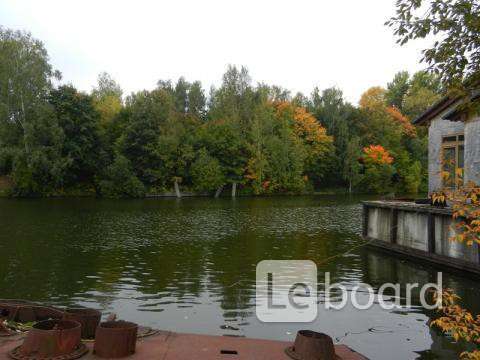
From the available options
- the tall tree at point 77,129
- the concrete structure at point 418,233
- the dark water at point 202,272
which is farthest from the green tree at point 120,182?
the concrete structure at point 418,233

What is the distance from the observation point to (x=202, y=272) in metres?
17.9

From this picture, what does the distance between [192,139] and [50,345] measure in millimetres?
66308

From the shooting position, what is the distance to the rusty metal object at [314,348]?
6.72 metres

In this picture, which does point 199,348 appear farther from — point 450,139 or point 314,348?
point 450,139

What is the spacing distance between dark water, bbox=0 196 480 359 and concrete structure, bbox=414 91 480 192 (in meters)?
4.81

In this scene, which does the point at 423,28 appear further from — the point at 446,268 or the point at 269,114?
the point at 269,114

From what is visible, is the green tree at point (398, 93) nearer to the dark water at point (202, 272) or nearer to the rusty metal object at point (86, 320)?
the dark water at point (202, 272)

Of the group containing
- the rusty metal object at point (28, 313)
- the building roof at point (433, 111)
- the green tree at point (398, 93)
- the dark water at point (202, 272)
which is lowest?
the dark water at point (202, 272)

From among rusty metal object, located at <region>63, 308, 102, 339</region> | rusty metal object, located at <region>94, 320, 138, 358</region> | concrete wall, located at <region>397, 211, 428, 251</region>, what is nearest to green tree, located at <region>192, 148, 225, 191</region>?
concrete wall, located at <region>397, 211, 428, 251</region>

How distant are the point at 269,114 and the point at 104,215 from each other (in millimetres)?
41243

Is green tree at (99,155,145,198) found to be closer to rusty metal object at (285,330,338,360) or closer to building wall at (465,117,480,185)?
building wall at (465,117,480,185)

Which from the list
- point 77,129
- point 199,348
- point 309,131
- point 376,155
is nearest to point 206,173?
point 77,129

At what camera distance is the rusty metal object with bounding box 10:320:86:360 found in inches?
251

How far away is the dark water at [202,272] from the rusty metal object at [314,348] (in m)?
3.86
